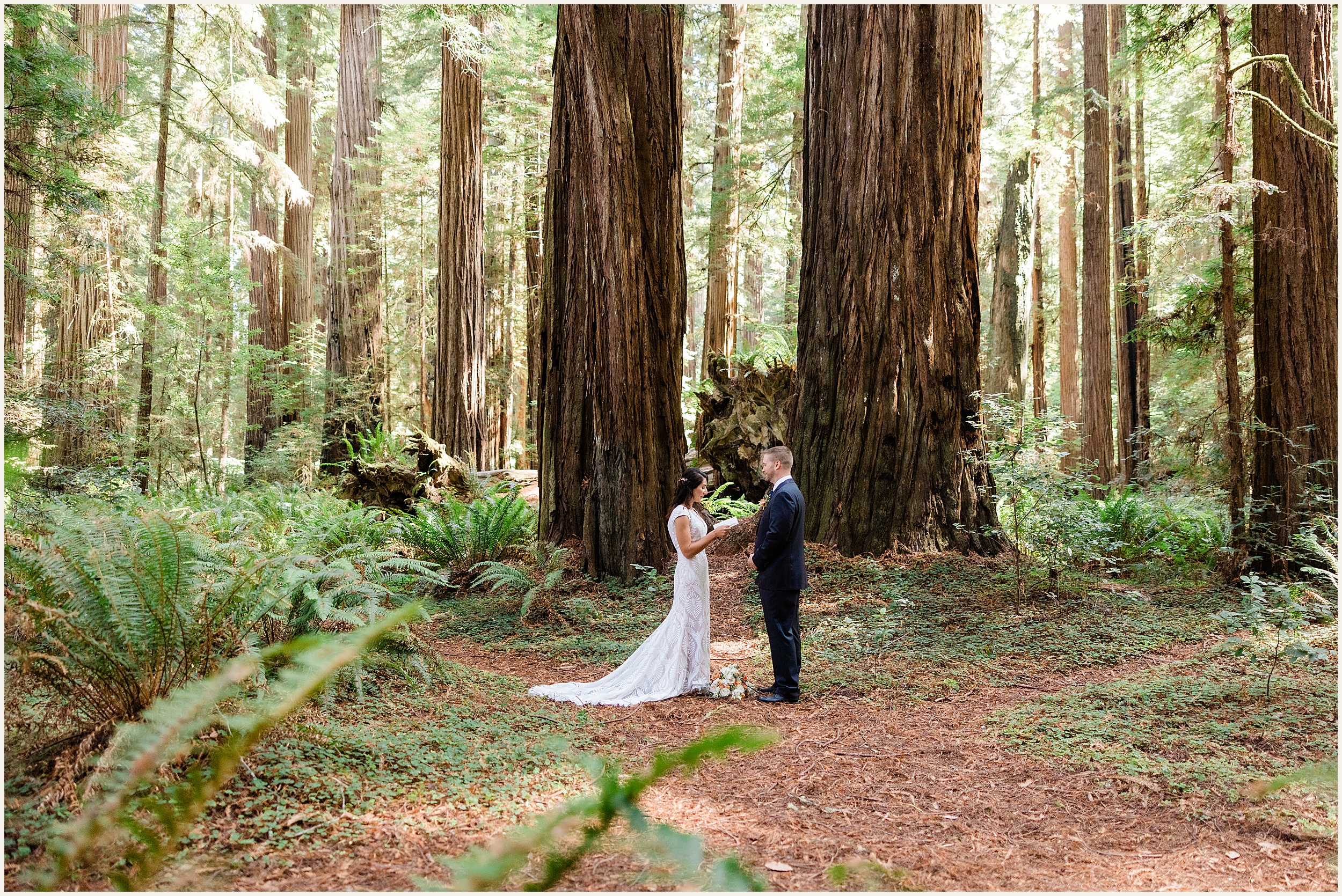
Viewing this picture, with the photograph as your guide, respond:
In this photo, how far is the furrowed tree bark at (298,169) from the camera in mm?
18578

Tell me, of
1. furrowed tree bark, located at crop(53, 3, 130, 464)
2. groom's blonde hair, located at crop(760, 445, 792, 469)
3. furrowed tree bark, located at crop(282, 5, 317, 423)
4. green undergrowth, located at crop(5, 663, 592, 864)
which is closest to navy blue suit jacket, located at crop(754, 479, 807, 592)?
groom's blonde hair, located at crop(760, 445, 792, 469)

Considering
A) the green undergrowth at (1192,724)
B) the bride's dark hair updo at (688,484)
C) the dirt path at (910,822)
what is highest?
the bride's dark hair updo at (688,484)

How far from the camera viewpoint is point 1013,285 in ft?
51.0

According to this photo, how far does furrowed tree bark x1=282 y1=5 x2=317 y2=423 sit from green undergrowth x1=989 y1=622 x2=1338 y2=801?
15385 mm

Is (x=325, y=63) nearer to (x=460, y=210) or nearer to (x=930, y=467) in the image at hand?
(x=460, y=210)

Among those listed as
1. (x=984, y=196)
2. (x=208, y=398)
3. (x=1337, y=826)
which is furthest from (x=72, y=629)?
(x=984, y=196)

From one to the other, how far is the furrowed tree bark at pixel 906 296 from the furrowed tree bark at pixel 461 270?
6.89 meters

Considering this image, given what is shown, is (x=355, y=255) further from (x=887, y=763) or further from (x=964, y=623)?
(x=887, y=763)

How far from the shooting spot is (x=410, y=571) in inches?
360

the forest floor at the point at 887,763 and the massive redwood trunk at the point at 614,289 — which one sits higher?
the massive redwood trunk at the point at 614,289

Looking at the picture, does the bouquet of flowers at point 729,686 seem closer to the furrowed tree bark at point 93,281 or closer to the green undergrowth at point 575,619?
the green undergrowth at point 575,619

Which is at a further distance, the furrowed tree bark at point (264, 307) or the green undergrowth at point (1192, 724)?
the furrowed tree bark at point (264, 307)

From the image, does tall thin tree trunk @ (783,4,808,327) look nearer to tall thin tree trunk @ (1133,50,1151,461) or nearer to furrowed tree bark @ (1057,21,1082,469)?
tall thin tree trunk @ (1133,50,1151,461)

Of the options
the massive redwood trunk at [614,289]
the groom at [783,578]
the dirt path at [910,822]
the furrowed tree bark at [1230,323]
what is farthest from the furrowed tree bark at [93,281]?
the furrowed tree bark at [1230,323]
